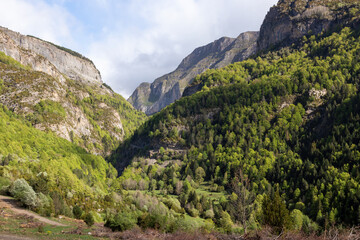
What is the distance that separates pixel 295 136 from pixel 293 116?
53.0ft

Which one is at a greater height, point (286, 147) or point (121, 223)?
point (286, 147)

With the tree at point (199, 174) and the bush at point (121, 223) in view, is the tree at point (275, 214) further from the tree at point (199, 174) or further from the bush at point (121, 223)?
the tree at point (199, 174)

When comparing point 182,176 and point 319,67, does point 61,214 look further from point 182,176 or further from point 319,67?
point 319,67

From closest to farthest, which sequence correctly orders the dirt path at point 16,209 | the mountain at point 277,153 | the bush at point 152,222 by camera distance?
1. the dirt path at point 16,209
2. the bush at point 152,222
3. the mountain at point 277,153

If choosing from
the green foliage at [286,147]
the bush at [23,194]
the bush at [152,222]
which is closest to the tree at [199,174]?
the green foliage at [286,147]

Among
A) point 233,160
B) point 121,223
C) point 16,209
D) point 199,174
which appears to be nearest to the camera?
point 121,223

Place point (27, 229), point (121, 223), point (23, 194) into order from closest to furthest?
point (27, 229) < point (121, 223) < point (23, 194)

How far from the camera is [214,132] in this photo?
189 metres

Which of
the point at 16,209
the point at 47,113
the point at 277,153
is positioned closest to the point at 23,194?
the point at 16,209

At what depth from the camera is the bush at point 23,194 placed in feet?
141

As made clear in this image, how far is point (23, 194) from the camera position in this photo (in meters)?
42.9

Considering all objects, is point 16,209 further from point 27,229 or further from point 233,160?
point 233,160

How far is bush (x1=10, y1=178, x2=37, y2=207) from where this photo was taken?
43.0 metres

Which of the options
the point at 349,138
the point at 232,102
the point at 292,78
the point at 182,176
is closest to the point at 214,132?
the point at 232,102
